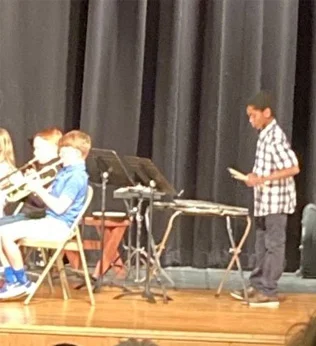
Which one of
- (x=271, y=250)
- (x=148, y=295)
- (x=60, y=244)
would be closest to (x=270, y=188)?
(x=271, y=250)

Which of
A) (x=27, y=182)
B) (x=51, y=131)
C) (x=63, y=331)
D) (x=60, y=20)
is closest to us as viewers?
(x=63, y=331)

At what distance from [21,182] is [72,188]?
0.27 meters

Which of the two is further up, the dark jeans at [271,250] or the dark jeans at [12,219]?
the dark jeans at [12,219]

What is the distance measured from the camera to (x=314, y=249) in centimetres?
523

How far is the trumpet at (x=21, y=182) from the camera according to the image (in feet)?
13.4

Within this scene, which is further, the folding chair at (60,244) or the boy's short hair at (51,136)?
the boy's short hair at (51,136)

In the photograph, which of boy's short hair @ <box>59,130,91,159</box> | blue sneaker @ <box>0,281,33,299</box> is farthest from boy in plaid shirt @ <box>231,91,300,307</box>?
blue sneaker @ <box>0,281,33,299</box>

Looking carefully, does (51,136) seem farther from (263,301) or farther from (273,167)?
(263,301)

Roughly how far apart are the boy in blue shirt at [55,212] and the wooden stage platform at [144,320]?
0.43ft

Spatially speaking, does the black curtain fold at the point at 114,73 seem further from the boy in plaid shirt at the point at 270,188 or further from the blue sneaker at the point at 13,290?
the blue sneaker at the point at 13,290

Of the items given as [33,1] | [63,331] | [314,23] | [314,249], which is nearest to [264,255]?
[314,249]

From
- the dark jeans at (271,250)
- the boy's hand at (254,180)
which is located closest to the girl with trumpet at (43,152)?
the boy's hand at (254,180)

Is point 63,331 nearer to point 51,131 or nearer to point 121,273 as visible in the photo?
point 51,131

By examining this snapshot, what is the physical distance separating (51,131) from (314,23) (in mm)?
2155
